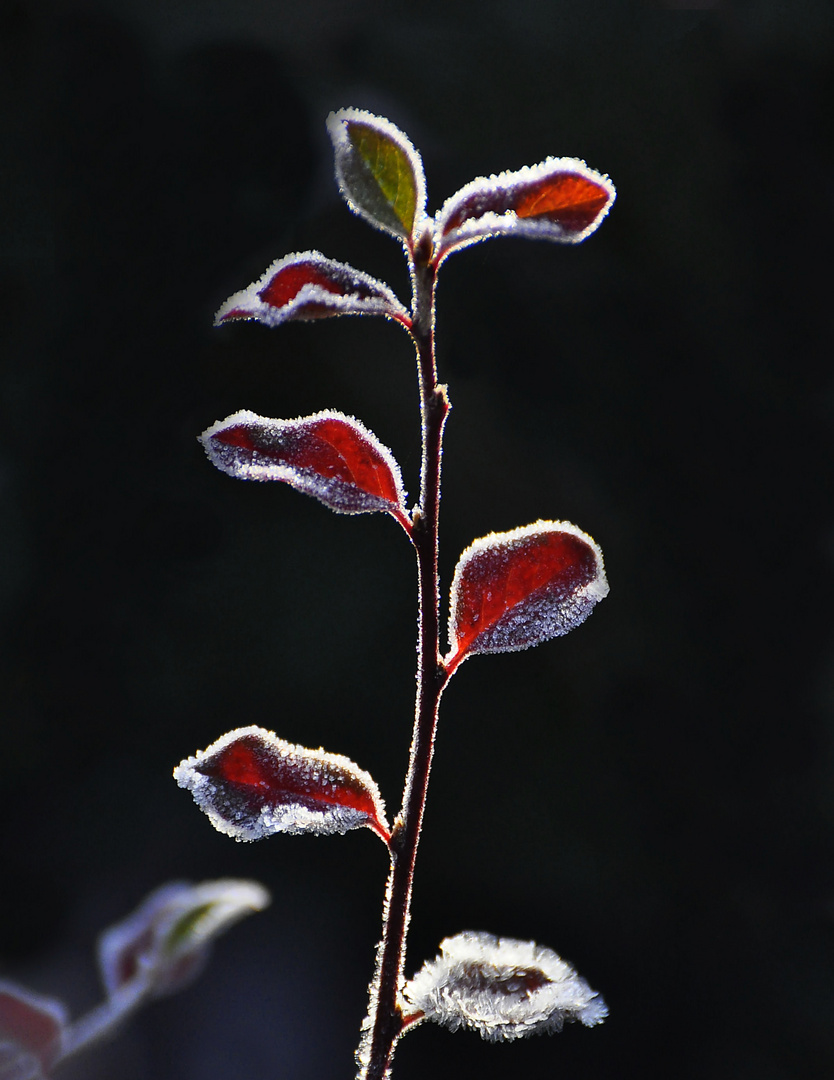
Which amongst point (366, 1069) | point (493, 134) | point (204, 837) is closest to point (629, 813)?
point (204, 837)

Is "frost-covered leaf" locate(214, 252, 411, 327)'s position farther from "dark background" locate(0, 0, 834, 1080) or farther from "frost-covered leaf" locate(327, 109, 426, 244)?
"dark background" locate(0, 0, 834, 1080)

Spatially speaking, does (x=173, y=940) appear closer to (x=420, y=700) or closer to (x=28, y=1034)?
(x=28, y=1034)

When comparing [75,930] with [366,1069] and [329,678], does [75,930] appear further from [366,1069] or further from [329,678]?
[366,1069]

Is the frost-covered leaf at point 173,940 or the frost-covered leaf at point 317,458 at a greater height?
the frost-covered leaf at point 317,458

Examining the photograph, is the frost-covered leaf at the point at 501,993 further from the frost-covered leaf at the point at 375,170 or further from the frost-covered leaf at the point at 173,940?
the frost-covered leaf at the point at 375,170

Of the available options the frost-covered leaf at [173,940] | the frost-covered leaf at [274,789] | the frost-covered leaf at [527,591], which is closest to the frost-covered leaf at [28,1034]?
the frost-covered leaf at [173,940]

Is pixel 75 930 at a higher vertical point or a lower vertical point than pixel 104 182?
lower

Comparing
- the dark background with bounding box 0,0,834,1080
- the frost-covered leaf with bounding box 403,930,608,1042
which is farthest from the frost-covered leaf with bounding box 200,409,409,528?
the dark background with bounding box 0,0,834,1080
